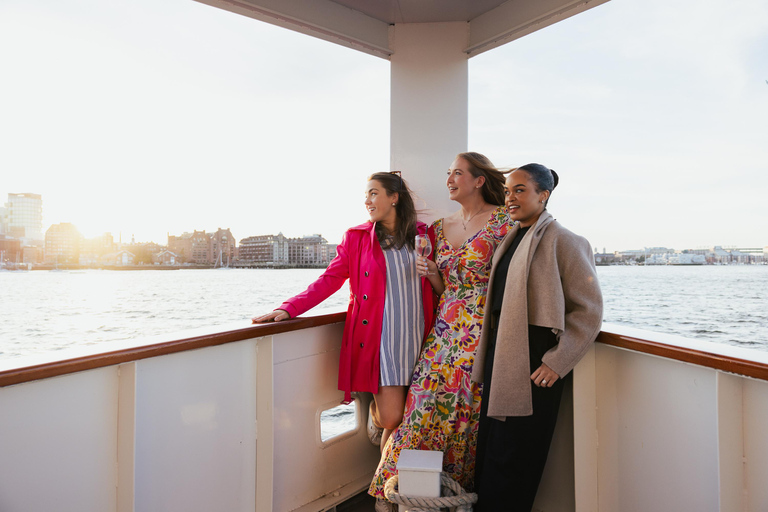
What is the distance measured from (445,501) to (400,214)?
121 centimetres

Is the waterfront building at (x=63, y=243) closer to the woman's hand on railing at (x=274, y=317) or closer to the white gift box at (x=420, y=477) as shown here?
the woman's hand on railing at (x=274, y=317)

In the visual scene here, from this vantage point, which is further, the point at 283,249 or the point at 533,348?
the point at 283,249

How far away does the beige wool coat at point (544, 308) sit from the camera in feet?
4.47

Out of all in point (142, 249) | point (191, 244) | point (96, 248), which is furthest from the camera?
point (191, 244)

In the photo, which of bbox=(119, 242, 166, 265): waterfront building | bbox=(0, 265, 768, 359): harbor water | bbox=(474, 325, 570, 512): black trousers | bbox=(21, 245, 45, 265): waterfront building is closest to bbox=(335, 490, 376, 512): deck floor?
bbox=(474, 325, 570, 512): black trousers

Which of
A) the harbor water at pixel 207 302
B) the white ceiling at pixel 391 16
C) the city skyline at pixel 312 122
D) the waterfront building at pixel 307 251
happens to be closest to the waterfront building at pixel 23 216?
the harbor water at pixel 207 302

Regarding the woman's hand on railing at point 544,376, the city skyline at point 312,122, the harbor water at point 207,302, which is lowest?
the harbor water at point 207,302

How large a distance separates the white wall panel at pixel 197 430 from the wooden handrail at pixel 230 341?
0.06m

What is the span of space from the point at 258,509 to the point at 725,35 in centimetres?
5856

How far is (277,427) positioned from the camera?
1738 millimetres

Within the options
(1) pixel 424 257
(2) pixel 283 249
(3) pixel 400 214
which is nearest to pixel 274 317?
(1) pixel 424 257

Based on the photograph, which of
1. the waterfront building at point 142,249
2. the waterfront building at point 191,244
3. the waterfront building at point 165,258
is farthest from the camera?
the waterfront building at point 191,244

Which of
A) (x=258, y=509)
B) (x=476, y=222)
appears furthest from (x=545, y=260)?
(x=258, y=509)

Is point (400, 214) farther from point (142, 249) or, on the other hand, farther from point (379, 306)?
point (142, 249)
